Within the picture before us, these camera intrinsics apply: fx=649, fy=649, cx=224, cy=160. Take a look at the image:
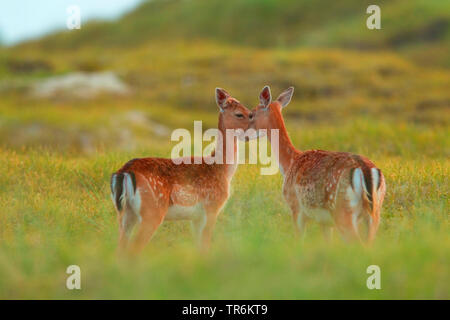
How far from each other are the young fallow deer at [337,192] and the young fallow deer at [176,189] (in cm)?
74

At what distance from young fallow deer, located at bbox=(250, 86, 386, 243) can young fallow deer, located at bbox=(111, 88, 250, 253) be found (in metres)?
0.74

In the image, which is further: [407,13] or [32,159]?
[407,13]

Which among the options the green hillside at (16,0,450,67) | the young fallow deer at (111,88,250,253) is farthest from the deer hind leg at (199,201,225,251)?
the green hillside at (16,0,450,67)

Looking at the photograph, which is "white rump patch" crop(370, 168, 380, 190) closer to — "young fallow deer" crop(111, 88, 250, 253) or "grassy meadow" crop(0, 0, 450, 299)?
"grassy meadow" crop(0, 0, 450, 299)

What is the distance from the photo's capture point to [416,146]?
11.0m

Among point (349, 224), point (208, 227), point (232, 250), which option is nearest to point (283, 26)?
point (208, 227)

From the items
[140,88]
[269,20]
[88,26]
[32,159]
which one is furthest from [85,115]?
[88,26]

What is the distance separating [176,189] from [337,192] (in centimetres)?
149

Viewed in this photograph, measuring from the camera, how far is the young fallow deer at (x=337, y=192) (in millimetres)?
5555

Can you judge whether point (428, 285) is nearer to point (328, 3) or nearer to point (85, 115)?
point (85, 115)

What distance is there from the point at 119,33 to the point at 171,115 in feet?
89.1

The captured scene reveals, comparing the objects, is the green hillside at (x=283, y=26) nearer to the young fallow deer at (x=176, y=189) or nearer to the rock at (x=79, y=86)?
the rock at (x=79, y=86)

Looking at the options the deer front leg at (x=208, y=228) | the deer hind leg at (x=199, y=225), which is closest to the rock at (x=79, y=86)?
the deer hind leg at (x=199, y=225)
